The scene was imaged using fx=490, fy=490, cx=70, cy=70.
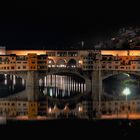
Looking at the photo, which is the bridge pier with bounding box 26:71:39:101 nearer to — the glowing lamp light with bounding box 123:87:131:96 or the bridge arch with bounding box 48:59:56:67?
the bridge arch with bounding box 48:59:56:67

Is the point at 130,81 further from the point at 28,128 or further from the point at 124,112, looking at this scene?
the point at 28,128

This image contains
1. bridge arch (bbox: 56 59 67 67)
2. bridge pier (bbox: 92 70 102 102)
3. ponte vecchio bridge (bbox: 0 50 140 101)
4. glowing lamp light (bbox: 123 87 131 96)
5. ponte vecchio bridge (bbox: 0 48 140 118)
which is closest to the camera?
glowing lamp light (bbox: 123 87 131 96)

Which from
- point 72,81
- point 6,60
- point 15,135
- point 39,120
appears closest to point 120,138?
point 15,135

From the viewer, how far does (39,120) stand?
17781 millimetres

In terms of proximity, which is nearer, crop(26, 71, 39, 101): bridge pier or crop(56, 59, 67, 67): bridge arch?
crop(26, 71, 39, 101): bridge pier

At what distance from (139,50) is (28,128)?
26795 millimetres

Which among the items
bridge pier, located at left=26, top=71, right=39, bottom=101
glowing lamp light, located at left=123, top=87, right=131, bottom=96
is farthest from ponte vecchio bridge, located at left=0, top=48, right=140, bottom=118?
glowing lamp light, located at left=123, top=87, right=131, bottom=96

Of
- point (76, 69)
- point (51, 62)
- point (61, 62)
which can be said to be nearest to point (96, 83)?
point (76, 69)

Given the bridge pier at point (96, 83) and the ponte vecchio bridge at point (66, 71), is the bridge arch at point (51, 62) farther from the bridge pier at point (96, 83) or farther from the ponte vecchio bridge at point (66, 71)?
the bridge pier at point (96, 83)

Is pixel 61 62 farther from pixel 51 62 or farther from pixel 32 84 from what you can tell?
pixel 32 84

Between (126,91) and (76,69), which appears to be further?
(76,69)

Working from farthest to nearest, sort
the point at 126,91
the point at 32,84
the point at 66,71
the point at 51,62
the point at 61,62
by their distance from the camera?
the point at 61,62 → the point at 51,62 → the point at 66,71 → the point at 32,84 → the point at 126,91

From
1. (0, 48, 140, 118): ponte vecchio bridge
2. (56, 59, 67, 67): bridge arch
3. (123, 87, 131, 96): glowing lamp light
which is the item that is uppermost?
(56, 59, 67, 67): bridge arch

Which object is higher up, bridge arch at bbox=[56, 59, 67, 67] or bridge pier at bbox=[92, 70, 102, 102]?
bridge arch at bbox=[56, 59, 67, 67]
